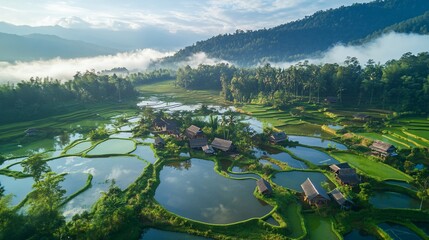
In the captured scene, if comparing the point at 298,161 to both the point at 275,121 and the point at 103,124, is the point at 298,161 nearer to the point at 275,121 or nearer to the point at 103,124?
the point at 275,121

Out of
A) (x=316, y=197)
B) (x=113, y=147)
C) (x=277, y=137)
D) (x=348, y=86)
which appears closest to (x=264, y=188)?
(x=316, y=197)

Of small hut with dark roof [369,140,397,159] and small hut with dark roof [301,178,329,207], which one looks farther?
small hut with dark roof [369,140,397,159]

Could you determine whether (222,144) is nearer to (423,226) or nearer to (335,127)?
(423,226)

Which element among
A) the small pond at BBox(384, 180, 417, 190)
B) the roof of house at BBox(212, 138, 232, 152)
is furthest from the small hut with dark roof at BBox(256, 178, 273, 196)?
the small pond at BBox(384, 180, 417, 190)

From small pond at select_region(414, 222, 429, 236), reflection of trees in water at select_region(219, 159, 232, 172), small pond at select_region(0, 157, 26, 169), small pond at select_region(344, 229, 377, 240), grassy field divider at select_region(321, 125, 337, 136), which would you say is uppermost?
grassy field divider at select_region(321, 125, 337, 136)

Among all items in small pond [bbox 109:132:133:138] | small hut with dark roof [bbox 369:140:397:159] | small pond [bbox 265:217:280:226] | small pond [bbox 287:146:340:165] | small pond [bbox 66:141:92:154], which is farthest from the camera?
small pond [bbox 109:132:133:138]

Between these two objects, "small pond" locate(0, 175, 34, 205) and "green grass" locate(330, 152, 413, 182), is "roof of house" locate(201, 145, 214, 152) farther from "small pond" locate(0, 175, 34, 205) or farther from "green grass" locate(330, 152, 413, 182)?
"small pond" locate(0, 175, 34, 205)

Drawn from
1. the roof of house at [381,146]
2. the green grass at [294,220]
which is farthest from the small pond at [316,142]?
the green grass at [294,220]
